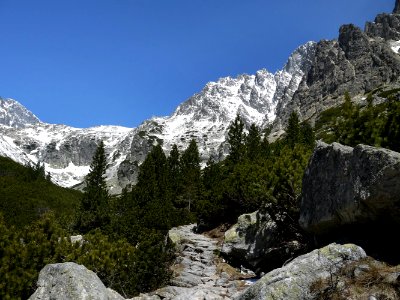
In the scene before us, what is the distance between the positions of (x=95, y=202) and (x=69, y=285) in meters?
50.7

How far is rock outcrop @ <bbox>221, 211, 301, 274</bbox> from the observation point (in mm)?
19141

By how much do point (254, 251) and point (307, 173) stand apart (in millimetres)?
7673

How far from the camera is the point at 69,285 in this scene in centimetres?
1329

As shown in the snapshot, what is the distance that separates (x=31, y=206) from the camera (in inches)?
2709

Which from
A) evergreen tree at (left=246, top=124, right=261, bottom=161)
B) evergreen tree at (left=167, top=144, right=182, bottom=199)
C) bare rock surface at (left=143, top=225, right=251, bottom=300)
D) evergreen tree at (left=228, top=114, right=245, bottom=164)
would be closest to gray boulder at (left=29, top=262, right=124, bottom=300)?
bare rock surface at (left=143, top=225, right=251, bottom=300)

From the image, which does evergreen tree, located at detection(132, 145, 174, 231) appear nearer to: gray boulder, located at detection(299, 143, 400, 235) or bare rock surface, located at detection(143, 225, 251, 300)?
bare rock surface, located at detection(143, 225, 251, 300)

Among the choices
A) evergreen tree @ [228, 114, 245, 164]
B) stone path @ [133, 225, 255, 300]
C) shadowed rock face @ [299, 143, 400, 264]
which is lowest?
stone path @ [133, 225, 255, 300]

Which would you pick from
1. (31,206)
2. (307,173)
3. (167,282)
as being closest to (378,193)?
(307,173)

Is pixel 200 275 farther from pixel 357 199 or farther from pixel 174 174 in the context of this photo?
pixel 174 174

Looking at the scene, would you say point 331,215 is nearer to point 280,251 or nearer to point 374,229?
point 374,229

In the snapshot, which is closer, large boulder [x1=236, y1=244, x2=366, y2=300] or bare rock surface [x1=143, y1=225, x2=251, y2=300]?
large boulder [x1=236, y1=244, x2=366, y2=300]

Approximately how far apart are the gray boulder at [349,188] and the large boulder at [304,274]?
1197 millimetres

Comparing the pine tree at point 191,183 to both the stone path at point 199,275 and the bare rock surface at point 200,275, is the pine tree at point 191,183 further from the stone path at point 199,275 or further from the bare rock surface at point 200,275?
the stone path at point 199,275

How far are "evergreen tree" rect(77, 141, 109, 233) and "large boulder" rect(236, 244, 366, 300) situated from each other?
46018mm
